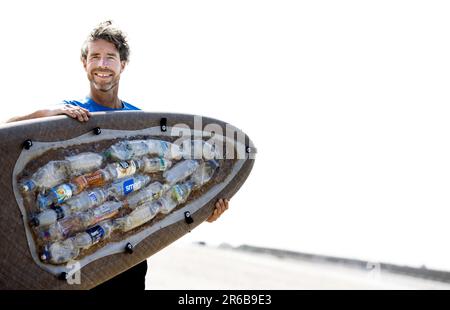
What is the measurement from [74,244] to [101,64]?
950 millimetres

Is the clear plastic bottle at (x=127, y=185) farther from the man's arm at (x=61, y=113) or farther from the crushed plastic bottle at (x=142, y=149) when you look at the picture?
the man's arm at (x=61, y=113)

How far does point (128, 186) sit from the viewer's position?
333 cm

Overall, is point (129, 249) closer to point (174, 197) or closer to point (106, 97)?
point (174, 197)

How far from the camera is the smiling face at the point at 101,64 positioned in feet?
10.3

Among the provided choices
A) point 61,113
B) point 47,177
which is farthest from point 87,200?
point 61,113

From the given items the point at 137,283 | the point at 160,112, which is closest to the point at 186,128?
the point at 160,112

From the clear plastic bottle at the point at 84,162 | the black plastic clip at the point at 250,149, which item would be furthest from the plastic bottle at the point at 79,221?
the black plastic clip at the point at 250,149

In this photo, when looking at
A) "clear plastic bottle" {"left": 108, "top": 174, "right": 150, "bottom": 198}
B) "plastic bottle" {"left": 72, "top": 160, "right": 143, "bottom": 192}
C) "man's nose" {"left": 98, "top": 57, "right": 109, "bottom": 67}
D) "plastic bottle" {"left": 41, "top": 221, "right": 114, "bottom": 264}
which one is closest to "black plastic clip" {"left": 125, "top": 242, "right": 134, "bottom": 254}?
"plastic bottle" {"left": 41, "top": 221, "right": 114, "bottom": 264}

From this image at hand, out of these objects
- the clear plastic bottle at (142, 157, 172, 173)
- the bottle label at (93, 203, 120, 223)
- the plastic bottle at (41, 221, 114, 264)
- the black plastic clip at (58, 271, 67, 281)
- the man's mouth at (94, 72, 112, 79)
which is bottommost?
the black plastic clip at (58, 271, 67, 281)

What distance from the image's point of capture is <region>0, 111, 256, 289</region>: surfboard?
2883mm

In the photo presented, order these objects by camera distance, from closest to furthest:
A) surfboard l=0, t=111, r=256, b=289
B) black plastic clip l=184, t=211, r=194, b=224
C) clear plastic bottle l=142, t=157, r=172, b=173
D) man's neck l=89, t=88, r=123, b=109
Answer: surfboard l=0, t=111, r=256, b=289, man's neck l=89, t=88, r=123, b=109, clear plastic bottle l=142, t=157, r=172, b=173, black plastic clip l=184, t=211, r=194, b=224

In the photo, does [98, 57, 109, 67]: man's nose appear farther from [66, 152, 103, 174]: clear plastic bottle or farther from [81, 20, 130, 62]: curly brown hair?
[66, 152, 103, 174]: clear plastic bottle

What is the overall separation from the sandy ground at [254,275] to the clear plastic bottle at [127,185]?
4828 millimetres
